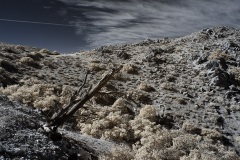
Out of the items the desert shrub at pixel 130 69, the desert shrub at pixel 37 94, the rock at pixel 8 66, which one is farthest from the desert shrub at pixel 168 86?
the rock at pixel 8 66

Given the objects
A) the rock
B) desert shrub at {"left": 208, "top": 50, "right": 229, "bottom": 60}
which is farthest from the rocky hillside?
the rock

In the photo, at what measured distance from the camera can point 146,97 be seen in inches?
1387

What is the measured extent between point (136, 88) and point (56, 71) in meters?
9.43

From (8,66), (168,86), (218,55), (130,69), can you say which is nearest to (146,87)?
(168,86)

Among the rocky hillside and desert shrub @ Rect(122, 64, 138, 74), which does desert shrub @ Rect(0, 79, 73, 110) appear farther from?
desert shrub @ Rect(122, 64, 138, 74)

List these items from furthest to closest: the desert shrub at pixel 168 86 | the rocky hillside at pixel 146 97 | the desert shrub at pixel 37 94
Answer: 1. the desert shrub at pixel 168 86
2. the desert shrub at pixel 37 94
3. the rocky hillside at pixel 146 97

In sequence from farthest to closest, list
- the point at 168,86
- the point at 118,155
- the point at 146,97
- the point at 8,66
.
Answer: the point at 168,86 < the point at 8,66 < the point at 146,97 < the point at 118,155

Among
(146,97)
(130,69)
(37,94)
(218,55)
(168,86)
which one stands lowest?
(146,97)

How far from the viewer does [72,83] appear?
36.8m

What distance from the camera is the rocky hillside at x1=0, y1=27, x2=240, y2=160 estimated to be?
1948 centimetres

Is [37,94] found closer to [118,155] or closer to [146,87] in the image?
[146,87]

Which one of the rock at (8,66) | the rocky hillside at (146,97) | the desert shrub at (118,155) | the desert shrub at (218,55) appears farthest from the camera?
the desert shrub at (218,55)

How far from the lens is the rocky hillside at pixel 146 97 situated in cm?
1948

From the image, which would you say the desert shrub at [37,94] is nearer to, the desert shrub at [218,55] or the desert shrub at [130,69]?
the desert shrub at [130,69]
